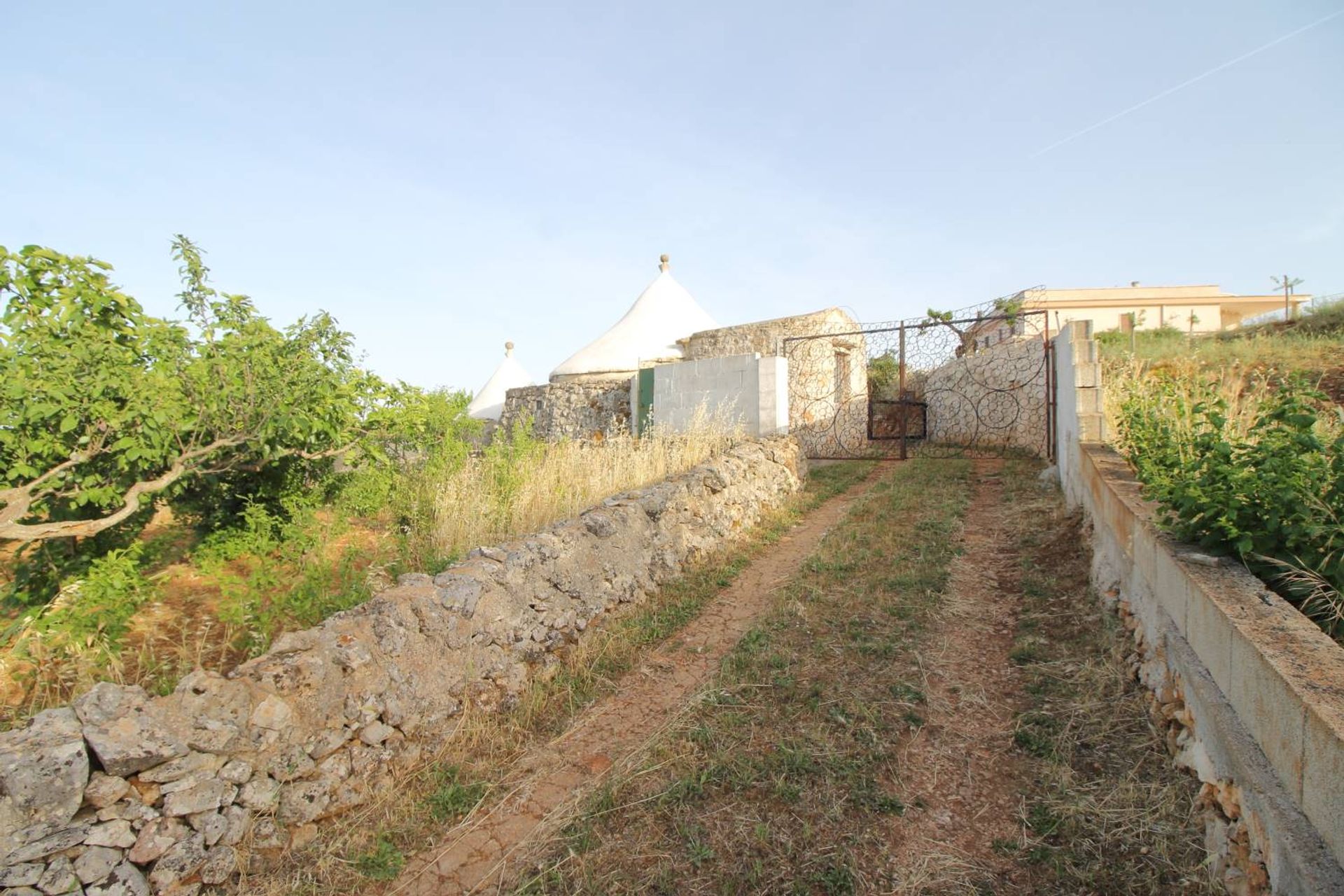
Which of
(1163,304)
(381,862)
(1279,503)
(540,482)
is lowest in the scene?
(381,862)

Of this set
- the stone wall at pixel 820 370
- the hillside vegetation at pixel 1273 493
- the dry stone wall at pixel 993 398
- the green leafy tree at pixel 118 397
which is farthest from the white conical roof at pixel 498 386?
Result: the hillside vegetation at pixel 1273 493

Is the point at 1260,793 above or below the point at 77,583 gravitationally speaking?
below

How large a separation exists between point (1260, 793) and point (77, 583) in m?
5.33

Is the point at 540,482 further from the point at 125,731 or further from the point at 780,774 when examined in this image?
the point at 125,731

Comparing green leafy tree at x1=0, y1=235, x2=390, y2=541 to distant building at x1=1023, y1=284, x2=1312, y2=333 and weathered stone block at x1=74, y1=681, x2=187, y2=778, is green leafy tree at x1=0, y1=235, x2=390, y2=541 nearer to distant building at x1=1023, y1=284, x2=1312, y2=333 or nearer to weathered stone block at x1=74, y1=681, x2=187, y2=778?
weathered stone block at x1=74, y1=681, x2=187, y2=778

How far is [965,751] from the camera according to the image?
2863 mm

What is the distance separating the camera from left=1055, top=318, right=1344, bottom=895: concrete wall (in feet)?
4.95

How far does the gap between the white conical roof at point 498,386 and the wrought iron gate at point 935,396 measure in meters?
12.1

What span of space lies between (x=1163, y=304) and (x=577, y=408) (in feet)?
94.1

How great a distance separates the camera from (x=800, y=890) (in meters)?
2.14

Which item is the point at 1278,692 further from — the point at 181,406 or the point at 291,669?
the point at 181,406

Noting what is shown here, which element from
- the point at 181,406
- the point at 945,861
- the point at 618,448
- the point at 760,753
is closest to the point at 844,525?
the point at 618,448

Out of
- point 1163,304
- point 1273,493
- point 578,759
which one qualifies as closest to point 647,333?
point 578,759

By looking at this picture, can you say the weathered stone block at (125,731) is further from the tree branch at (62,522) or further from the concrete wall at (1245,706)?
the concrete wall at (1245,706)
